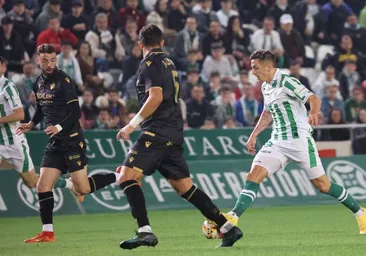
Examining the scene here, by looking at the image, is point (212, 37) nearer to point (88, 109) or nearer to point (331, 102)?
point (331, 102)

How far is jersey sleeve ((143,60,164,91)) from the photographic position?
10.3 m

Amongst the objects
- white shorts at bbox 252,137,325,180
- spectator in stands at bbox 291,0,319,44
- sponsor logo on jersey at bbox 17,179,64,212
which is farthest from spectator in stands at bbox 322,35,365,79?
white shorts at bbox 252,137,325,180

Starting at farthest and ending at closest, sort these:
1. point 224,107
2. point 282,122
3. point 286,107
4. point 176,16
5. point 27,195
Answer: point 176,16 → point 224,107 → point 27,195 → point 282,122 → point 286,107

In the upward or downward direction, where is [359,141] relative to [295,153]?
downward

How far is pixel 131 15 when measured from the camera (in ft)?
75.8

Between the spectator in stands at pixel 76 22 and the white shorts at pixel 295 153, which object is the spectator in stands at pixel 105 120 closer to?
the spectator in stands at pixel 76 22

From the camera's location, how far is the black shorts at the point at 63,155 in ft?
42.4

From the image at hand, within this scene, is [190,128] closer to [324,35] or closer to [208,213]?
[324,35]

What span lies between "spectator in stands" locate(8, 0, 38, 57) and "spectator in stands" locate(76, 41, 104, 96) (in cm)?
98

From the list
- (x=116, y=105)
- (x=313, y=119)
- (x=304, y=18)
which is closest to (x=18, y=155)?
(x=313, y=119)

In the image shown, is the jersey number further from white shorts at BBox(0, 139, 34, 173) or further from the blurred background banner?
the blurred background banner

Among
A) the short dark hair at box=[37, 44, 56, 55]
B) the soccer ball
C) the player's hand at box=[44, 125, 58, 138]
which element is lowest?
the soccer ball

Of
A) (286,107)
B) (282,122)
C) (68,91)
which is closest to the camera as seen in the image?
(286,107)

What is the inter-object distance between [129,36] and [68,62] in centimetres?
212
